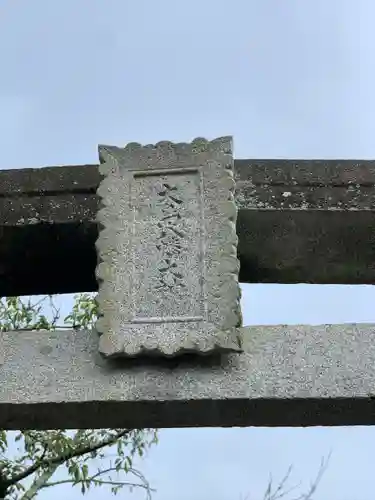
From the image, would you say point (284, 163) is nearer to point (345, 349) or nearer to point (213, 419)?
point (345, 349)

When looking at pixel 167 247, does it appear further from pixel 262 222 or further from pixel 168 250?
pixel 262 222

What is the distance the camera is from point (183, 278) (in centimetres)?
240

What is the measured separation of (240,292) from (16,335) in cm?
67

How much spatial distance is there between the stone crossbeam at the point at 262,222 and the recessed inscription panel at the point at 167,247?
18cm

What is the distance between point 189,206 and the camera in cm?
253

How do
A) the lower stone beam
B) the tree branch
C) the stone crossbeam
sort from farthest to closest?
1. the tree branch
2. the stone crossbeam
3. the lower stone beam

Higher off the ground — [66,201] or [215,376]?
[66,201]

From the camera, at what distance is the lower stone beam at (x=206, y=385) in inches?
89.2

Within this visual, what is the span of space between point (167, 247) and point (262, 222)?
341mm

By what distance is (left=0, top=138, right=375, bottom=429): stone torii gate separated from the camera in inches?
89.8

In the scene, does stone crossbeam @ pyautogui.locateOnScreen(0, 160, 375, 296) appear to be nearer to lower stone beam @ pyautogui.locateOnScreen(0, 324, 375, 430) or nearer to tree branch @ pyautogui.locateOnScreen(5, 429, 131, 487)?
lower stone beam @ pyautogui.locateOnScreen(0, 324, 375, 430)

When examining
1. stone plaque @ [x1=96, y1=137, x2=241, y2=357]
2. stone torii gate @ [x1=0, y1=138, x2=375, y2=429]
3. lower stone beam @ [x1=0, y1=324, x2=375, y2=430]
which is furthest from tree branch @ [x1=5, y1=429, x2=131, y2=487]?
stone plaque @ [x1=96, y1=137, x2=241, y2=357]

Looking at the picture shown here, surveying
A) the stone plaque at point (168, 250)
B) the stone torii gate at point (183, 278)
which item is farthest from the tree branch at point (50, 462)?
the stone plaque at point (168, 250)

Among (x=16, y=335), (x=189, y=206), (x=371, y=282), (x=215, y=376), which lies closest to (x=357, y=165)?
(x=371, y=282)
